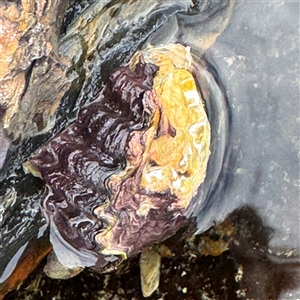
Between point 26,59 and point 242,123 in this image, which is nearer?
point 26,59

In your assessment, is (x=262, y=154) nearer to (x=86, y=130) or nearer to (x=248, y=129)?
(x=248, y=129)

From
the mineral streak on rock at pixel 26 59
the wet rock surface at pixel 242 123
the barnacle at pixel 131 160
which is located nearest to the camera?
the mineral streak on rock at pixel 26 59

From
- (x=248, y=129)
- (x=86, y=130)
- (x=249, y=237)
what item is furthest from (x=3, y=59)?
(x=249, y=237)

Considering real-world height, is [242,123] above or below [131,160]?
below

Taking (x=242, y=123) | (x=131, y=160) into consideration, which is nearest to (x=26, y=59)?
(x=131, y=160)

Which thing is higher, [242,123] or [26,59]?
[26,59]

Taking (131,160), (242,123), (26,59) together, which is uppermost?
(26,59)

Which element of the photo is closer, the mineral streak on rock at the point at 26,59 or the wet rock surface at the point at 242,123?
the mineral streak on rock at the point at 26,59

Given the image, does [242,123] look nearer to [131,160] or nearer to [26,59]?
[131,160]
